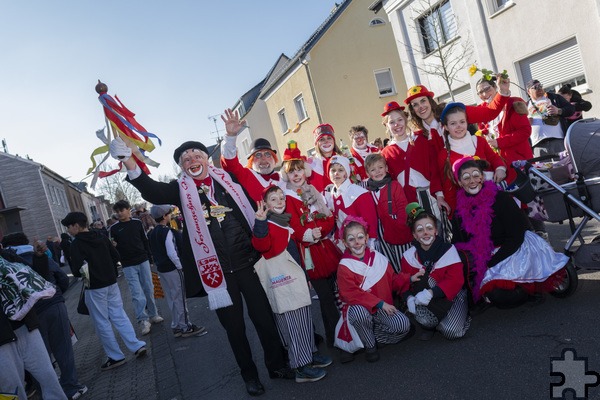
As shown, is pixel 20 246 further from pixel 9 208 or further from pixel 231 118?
pixel 9 208

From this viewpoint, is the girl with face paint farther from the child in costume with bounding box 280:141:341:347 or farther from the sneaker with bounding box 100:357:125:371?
the sneaker with bounding box 100:357:125:371

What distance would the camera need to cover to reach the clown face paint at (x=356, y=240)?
429 cm

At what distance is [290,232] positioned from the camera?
417 centimetres

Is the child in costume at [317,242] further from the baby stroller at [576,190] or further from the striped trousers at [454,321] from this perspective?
the baby stroller at [576,190]

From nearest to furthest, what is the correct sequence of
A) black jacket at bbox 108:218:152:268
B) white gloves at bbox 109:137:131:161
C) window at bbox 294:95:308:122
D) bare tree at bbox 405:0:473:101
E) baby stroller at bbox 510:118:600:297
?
white gloves at bbox 109:137:131:161 < baby stroller at bbox 510:118:600:297 < black jacket at bbox 108:218:152:268 < bare tree at bbox 405:0:473:101 < window at bbox 294:95:308:122

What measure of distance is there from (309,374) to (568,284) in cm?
235

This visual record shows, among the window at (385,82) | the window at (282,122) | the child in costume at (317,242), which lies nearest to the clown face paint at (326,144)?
the child in costume at (317,242)

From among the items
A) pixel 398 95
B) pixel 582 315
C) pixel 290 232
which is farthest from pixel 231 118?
pixel 398 95

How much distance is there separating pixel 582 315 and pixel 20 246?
570 centimetres

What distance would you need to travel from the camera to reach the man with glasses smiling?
663cm

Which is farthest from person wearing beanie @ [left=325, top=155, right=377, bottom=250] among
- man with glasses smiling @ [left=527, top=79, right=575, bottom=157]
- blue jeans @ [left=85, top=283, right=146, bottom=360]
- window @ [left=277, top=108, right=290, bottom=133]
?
window @ [left=277, top=108, right=290, bottom=133]

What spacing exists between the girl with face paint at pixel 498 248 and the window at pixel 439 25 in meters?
11.0

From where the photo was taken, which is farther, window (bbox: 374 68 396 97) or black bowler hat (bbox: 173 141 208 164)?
window (bbox: 374 68 396 97)

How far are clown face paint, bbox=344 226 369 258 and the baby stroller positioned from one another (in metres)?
1.42
